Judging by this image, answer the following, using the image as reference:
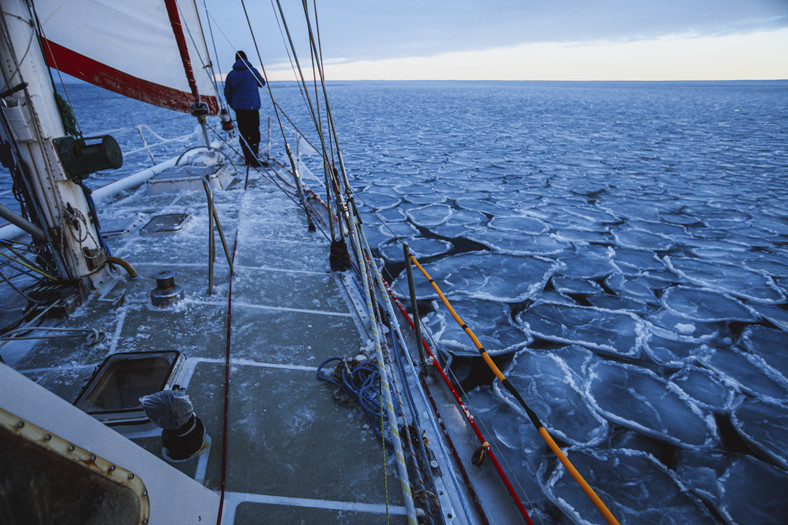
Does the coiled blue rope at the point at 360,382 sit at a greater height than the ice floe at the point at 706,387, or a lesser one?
greater

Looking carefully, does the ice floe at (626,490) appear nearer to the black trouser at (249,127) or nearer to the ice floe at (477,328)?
the ice floe at (477,328)

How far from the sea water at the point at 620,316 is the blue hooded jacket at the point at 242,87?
2.71 meters

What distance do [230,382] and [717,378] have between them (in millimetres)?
3629

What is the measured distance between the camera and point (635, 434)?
2.63 metres

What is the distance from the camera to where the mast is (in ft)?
7.39

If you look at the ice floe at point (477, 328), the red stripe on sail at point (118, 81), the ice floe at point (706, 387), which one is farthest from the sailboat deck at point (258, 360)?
the ice floe at point (706, 387)

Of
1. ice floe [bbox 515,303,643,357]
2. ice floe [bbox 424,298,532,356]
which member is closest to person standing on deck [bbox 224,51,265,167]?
ice floe [bbox 424,298,532,356]

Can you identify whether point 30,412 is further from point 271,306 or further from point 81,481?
point 271,306

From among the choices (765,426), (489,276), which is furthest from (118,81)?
(765,426)

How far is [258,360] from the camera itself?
2.40 meters

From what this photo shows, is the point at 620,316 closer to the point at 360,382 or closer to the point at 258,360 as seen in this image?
the point at 360,382

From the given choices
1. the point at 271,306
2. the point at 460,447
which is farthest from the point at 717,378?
the point at 271,306

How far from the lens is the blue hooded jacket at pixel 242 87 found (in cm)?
634

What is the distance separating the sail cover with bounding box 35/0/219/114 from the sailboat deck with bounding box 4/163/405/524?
2.48m
